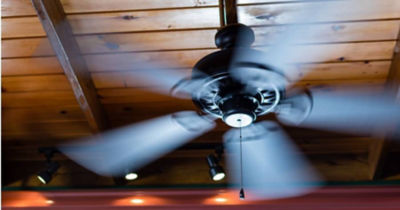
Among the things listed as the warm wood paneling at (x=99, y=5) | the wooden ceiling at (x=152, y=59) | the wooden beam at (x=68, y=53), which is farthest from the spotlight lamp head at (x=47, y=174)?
the warm wood paneling at (x=99, y=5)

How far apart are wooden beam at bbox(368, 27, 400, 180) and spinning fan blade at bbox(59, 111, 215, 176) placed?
130cm

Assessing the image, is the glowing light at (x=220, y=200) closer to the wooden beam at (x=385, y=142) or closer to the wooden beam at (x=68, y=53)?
the wooden beam at (x=68, y=53)

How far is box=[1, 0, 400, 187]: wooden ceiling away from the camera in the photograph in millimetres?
2023

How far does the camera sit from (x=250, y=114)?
1.49 meters

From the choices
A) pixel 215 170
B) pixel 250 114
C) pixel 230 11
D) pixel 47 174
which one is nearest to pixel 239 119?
pixel 250 114

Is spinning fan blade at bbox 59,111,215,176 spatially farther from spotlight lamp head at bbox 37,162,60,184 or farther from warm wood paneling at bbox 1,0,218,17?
warm wood paneling at bbox 1,0,218,17

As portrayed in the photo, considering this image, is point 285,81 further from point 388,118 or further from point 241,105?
point 388,118

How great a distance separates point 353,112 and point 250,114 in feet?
4.20

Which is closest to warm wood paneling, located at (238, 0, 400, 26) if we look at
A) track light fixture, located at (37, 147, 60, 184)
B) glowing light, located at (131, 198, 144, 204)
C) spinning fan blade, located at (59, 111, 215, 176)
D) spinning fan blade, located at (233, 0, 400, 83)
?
spinning fan blade, located at (233, 0, 400, 83)

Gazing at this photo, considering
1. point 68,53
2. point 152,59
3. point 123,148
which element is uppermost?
point 152,59

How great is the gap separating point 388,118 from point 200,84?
1.59 m

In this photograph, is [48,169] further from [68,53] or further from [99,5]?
[99,5]

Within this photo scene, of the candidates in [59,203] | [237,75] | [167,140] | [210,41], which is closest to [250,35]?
[237,75]

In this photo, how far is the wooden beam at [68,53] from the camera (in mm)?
1910
